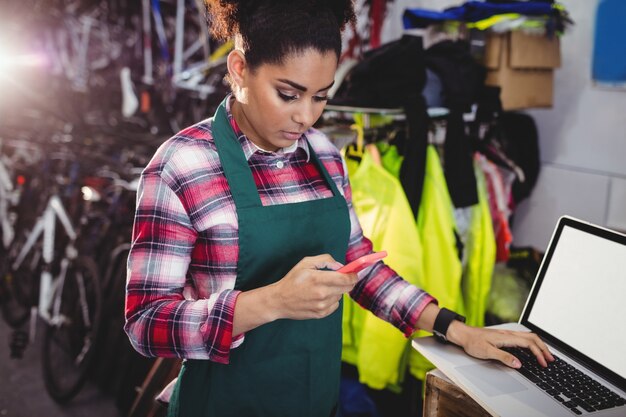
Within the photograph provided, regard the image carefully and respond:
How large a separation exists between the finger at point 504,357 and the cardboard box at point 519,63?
1479 millimetres

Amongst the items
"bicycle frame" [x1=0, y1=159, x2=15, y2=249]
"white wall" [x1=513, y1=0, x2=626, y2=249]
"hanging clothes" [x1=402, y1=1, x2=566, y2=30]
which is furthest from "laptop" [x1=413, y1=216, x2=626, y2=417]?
"bicycle frame" [x1=0, y1=159, x2=15, y2=249]

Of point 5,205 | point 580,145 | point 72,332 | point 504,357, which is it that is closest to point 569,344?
point 504,357

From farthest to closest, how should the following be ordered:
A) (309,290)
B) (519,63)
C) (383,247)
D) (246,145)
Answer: (519,63) < (383,247) < (246,145) < (309,290)

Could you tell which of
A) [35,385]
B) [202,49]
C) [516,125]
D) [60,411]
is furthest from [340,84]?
[35,385]

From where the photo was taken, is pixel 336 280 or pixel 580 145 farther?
pixel 580 145

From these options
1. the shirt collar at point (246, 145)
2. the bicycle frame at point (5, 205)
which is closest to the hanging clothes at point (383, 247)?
the shirt collar at point (246, 145)

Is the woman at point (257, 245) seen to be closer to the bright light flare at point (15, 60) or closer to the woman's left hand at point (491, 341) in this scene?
the woman's left hand at point (491, 341)

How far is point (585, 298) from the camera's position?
1198mm

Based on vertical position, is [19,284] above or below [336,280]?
below

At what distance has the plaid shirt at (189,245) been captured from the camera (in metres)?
0.92

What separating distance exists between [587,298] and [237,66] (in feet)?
3.10

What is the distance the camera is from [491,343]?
3.73 ft

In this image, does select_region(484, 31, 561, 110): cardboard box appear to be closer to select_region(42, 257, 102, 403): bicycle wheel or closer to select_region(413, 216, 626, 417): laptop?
select_region(413, 216, 626, 417): laptop

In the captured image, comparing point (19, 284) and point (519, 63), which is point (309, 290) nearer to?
point (519, 63)
